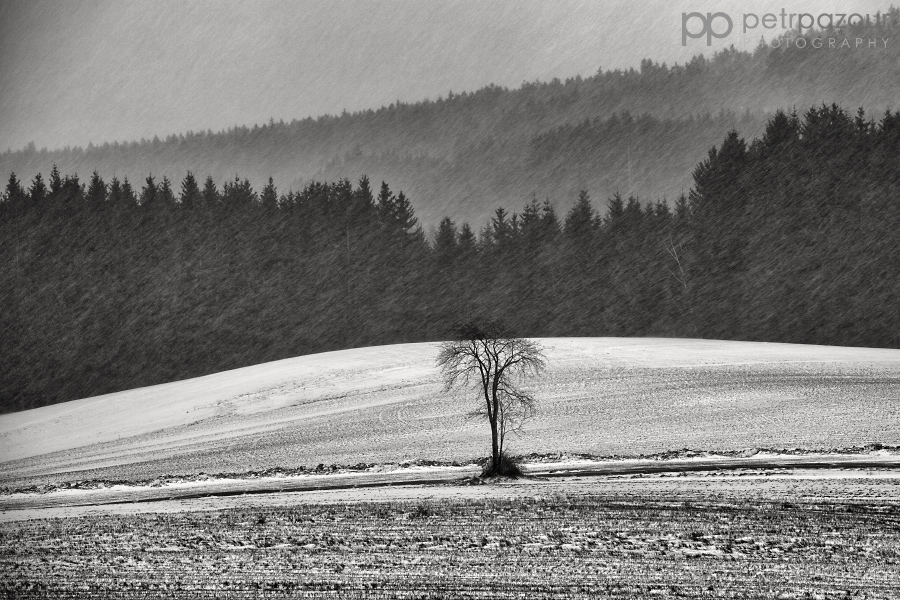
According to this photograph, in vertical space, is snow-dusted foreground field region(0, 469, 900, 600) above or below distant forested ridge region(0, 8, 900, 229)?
below

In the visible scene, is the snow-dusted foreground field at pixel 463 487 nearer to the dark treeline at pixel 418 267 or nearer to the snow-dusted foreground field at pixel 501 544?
the snow-dusted foreground field at pixel 501 544

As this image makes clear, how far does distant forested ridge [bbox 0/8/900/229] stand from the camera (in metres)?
154

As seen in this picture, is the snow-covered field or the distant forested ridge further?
the distant forested ridge

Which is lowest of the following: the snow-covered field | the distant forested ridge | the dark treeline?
the snow-covered field

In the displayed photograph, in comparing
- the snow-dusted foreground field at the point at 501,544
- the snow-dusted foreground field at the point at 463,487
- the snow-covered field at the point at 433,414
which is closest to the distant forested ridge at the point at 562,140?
the snow-covered field at the point at 433,414

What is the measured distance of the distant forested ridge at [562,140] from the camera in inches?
6063

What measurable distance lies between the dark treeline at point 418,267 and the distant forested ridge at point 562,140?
47644mm

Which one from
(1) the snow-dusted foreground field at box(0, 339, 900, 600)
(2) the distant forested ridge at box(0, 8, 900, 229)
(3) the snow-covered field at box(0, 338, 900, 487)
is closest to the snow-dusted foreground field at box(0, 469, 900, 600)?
(1) the snow-dusted foreground field at box(0, 339, 900, 600)

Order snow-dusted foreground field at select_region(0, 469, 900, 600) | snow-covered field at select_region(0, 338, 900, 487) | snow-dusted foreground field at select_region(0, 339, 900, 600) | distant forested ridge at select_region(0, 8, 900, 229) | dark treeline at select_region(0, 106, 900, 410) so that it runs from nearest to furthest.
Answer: snow-dusted foreground field at select_region(0, 469, 900, 600) < snow-dusted foreground field at select_region(0, 339, 900, 600) < snow-covered field at select_region(0, 338, 900, 487) < dark treeline at select_region(0, 106, 900, 410) < distant forested ridge at select_region(0, 8, 900, 229)

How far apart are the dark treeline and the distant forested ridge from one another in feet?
156

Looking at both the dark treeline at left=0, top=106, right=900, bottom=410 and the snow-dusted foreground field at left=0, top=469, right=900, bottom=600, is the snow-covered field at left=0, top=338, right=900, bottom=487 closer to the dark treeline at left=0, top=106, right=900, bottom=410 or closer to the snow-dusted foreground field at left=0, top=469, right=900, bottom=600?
the snow-dusted foreground field at left=0, top=469, right=900, bottom=600

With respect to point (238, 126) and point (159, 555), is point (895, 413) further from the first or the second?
point (238, 126)

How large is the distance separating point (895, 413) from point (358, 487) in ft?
59.3

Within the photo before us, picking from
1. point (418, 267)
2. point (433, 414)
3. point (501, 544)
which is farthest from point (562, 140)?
point (501, 544)
